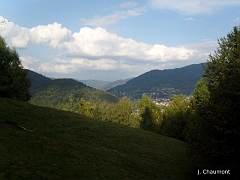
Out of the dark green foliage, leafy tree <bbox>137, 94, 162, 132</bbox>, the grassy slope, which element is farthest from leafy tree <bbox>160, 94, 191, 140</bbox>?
the grassy slope

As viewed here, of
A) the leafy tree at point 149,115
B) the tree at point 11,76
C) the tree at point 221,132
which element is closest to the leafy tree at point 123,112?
the leafy tree at point 149,115

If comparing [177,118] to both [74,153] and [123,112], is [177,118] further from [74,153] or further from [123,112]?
[74,153]

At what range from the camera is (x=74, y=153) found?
2053cm

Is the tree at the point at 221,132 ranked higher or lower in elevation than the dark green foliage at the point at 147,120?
higher

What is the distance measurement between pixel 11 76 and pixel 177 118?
4874 cm

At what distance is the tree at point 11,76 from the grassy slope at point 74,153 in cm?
2070

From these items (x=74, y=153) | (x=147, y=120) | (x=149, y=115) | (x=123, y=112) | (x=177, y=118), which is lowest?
(x=147, y=120)

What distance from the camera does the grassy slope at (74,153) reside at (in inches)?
615

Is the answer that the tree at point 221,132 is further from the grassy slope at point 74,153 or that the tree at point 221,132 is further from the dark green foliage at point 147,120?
the dark green foliage at point 147,120

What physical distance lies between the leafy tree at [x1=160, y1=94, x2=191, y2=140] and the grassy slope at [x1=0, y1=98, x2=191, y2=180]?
31214 mm

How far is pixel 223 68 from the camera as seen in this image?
35469 millimetres

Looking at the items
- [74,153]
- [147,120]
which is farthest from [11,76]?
[147,120]

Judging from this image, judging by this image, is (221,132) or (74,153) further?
(74,153)

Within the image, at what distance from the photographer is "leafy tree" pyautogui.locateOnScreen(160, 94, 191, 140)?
64.8 meters
